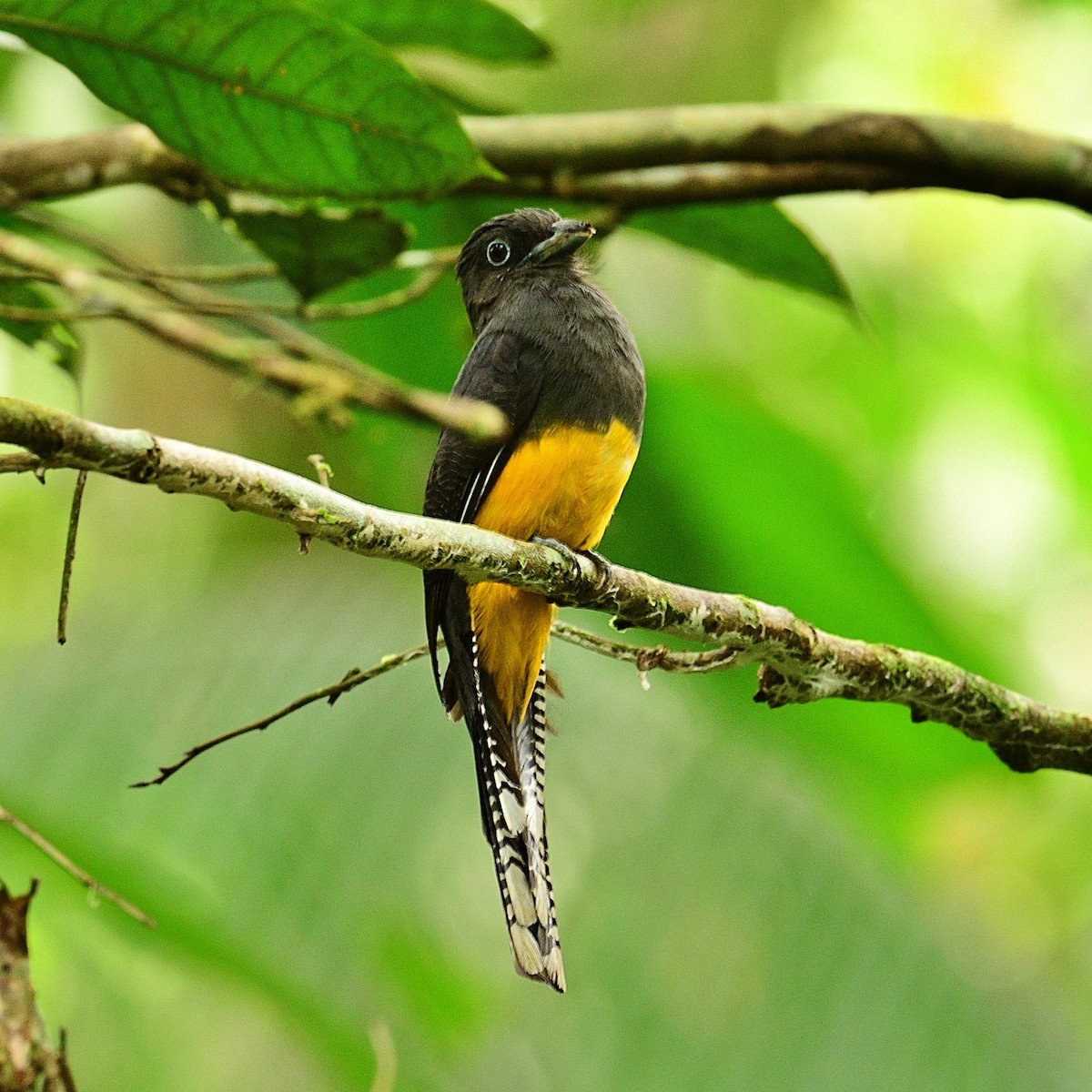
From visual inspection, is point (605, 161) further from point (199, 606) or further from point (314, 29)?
point (199, 606)

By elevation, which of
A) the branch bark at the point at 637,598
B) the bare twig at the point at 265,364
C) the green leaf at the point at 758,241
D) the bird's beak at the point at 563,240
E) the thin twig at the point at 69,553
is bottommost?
the thin twig at the point at 69,553

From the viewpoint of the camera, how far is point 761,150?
125 inches

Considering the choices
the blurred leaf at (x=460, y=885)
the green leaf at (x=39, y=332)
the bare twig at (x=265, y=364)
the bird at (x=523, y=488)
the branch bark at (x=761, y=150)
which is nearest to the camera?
the bare twig at (x=265, y=364)

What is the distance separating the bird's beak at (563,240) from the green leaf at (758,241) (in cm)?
27

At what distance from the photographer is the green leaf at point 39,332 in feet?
8.85

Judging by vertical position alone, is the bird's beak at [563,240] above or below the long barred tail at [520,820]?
above

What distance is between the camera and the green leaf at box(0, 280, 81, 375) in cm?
270

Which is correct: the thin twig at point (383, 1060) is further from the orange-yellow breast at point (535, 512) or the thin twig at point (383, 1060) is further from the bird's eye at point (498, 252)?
the bird's eye at point (498, 252)

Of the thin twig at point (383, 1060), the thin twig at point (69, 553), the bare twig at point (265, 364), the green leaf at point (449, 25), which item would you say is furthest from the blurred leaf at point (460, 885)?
the bare twig at point (265, 364)

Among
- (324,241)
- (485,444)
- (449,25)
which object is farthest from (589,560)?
(449,25)

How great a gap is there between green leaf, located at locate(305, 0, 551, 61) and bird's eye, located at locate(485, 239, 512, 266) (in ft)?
1.49

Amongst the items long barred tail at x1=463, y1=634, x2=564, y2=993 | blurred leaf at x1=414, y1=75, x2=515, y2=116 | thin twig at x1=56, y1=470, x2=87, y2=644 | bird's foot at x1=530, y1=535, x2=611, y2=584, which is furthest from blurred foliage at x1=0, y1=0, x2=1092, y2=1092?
long barred tail at x1=463, y1=634, x2=564, y2=993

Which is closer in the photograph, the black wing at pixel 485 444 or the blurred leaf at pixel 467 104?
the black wing at pixel 485 444

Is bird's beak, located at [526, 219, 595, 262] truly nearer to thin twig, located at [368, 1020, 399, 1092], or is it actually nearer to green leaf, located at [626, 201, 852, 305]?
green leaf, located at [626, 201, 852, 305]
